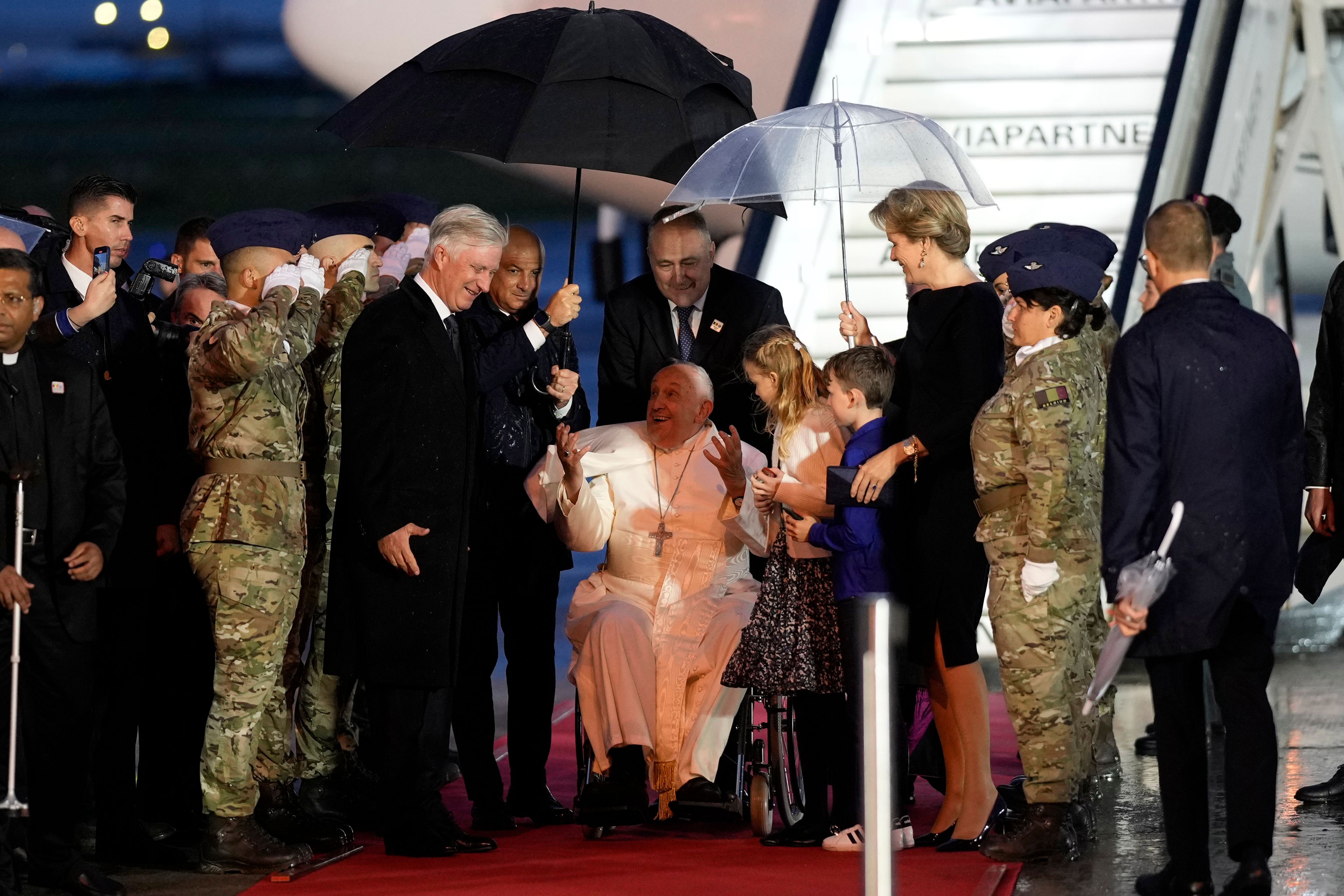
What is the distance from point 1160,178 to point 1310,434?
3.83 metres

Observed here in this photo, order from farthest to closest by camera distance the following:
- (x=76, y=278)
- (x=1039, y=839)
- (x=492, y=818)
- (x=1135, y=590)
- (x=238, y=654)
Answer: (x=492, y=818) < (x=76, y=278) < (x=238, y=654) < (x=1039, y=839) < (x=1135, y=590)

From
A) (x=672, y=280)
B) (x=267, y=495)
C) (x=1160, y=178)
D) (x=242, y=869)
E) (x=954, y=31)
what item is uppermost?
(x=954, y=31)

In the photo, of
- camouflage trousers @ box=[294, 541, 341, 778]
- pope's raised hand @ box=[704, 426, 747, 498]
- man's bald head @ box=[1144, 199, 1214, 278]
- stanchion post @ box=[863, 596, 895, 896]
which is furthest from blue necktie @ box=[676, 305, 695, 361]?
stanchion post @ box=[863, 596, 895, 896]

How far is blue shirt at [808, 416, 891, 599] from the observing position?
4332 mm

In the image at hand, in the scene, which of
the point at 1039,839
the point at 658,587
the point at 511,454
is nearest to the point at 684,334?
the point at 511,454

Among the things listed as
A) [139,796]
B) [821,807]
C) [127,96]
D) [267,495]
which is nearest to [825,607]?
[821,807]

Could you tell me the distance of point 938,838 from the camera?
14.4 feet

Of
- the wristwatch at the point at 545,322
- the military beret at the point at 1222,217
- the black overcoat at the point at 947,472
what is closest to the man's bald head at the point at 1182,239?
the black overcoat at the point at 947,472

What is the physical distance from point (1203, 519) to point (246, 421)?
2183 mm

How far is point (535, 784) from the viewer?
4871 mm

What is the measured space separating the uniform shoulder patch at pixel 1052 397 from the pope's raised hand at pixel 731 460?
0.85m

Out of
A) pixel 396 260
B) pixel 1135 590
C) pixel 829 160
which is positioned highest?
pixel 829 160

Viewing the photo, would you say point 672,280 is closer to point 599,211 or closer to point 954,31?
point 954,31

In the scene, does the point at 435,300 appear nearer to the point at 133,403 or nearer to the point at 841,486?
the point at 133,403
